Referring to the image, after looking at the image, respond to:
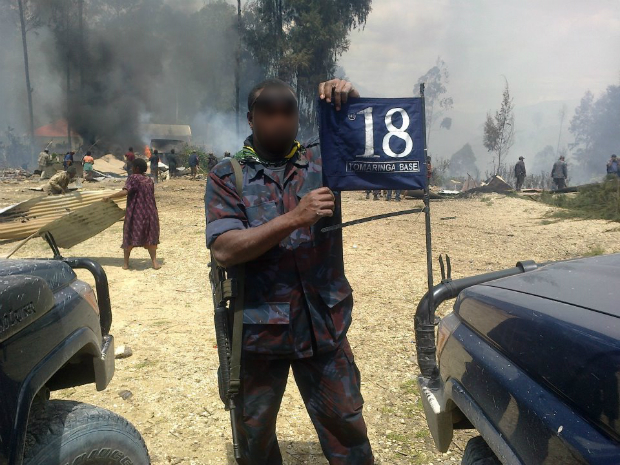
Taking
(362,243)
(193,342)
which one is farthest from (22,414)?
(362,243)

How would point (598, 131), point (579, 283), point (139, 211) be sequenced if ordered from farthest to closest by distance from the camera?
point (598, 131), point (139, 211), point (579, 283)

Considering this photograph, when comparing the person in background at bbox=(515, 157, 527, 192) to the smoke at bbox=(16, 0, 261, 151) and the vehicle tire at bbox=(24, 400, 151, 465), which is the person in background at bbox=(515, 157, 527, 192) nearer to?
the vehicle tire at bbox=(24, 400, 151, 465)

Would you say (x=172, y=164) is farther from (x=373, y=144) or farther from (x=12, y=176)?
(x=373, y=144)

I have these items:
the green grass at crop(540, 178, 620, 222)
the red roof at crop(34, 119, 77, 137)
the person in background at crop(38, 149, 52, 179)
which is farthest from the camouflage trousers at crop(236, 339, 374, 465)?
the red roof at crop(34, 119, 77, 137)

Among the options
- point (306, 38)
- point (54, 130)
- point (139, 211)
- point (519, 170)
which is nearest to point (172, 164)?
point (306, 38)

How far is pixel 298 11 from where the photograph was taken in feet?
119

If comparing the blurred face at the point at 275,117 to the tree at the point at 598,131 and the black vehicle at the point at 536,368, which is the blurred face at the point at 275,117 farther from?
the tree at the point at 598,131

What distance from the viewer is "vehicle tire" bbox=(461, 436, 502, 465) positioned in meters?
1.62

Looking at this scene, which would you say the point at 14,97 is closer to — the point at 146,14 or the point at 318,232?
the point at 146,14

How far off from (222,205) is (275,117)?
0.40 meters

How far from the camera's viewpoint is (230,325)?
2.10 meters

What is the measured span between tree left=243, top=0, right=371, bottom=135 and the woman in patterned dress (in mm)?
28158

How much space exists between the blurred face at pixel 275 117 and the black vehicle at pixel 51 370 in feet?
3.15

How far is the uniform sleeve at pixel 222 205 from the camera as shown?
76.5 inches
